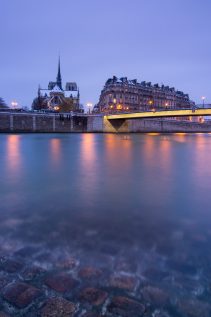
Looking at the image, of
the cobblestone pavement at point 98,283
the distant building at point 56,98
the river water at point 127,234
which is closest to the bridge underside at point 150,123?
the distant building at point 56,98

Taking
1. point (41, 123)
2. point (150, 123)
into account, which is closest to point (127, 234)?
point (41, 123)

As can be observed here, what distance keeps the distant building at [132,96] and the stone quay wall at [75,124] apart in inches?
470

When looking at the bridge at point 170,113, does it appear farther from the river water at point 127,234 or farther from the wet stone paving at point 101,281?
the wet stone paving at point 101,281

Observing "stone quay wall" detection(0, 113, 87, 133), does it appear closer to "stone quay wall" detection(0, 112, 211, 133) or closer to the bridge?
"stone quay wall" detection(0, 112, 211, 133)

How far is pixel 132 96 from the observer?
98.8 meters

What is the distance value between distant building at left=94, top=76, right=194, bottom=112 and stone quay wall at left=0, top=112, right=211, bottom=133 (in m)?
11.9

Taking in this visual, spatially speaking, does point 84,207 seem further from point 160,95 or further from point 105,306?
point 160,95

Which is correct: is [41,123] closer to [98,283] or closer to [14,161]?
[14,161]

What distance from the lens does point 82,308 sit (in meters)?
2.79

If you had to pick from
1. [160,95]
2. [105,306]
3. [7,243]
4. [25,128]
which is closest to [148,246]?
[105,306]

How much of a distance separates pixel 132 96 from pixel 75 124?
39.2 m

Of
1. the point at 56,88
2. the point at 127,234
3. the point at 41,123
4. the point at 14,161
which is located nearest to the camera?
the point at 127,234

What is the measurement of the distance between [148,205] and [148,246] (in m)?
2.66

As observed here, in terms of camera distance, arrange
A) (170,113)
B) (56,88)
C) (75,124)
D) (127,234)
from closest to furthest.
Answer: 1. (127,234)
2. (170,113)
3. (75,124)
4. (56,88)
